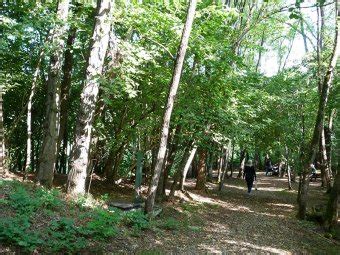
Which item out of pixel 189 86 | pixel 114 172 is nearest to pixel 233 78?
pixel 189 86

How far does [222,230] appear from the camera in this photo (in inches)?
382

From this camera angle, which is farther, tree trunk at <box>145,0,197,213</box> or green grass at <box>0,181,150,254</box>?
tree trunk at <box>145,0,197,213</box>

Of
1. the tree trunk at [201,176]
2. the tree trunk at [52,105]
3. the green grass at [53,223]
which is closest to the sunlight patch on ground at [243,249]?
the green grass at [53,223]

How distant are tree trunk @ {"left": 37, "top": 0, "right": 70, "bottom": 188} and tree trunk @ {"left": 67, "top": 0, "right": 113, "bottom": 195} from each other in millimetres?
1763

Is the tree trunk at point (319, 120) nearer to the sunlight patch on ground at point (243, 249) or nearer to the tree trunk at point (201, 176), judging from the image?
Answer: the sunlight patch on ground at point (243, 249)

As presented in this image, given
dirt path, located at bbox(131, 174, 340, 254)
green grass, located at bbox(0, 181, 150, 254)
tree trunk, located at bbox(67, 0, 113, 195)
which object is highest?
tree trunk, located at bbox(67, 0, 113, 195)

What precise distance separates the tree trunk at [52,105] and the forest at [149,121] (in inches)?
1.4

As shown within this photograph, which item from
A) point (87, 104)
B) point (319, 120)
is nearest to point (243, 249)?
point (87, 104)

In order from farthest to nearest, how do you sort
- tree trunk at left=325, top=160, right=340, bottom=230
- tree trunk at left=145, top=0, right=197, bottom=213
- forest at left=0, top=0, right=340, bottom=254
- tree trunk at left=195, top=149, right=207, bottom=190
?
tree trunk at left=195, top=149, right=207, bottom=190 < tree trunk at left=325, top=160, right=340, bottom=230 < tree trunk at left=145, top=0, right=197, bottom=213 < forest at left=0, top=0, right=340, bottom=254

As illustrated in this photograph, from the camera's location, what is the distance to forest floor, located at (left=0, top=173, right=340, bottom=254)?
7395 millimetres

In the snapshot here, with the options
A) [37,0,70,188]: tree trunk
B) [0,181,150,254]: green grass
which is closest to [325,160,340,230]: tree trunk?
[0,181,150,254]: green grass

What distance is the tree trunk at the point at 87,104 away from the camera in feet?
28.7

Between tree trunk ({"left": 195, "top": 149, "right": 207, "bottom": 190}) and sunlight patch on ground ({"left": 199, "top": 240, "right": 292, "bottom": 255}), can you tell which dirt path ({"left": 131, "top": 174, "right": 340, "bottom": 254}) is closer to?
sunlight patch on ground ({"left": 199, "top": 240, "right": 292, "bottom": 255})

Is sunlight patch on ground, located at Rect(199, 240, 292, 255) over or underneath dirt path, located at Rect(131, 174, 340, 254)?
underneath
